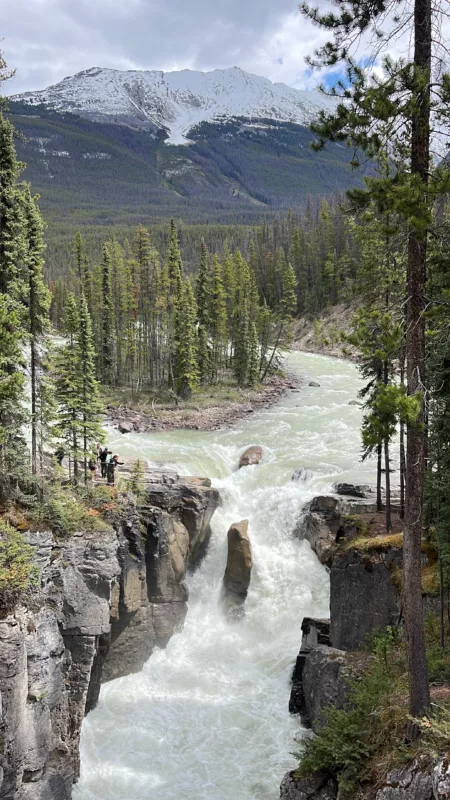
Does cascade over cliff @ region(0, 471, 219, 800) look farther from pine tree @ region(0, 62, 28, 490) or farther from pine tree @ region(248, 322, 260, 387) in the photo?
pine tree @ region(248, 322, 260, 387)

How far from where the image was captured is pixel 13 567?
18.1 m

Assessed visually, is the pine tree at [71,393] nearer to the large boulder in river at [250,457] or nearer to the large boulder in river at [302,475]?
the large boulder in river at [250,457]

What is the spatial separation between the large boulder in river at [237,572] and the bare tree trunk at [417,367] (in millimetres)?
17228

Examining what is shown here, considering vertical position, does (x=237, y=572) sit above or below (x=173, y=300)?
below

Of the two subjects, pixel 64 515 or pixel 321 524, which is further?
pixel 321 524

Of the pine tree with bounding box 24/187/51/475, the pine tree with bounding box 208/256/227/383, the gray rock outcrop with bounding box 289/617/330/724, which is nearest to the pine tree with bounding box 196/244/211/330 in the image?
the pine tree with bounding box 208/256/227/383

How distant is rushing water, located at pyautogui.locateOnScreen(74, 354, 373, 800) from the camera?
1912cm

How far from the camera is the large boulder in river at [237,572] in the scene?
1094 inches

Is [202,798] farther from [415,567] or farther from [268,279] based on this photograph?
[268,279]

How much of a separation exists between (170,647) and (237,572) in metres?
4.76

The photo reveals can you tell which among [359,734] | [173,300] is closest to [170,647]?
[359,734]

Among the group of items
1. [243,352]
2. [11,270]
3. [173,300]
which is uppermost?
[173,300]

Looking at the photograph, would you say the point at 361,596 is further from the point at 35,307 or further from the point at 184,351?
the point at 184,351

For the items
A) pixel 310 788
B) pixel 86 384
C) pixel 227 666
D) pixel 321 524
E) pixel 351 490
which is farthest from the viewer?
pixel 351 490
